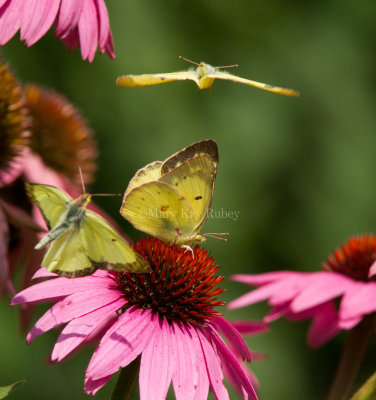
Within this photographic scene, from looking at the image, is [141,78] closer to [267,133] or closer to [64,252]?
[64,252]

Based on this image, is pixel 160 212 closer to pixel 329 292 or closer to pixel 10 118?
pixel 329 292

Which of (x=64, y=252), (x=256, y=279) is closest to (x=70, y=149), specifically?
(x=256, y=279)

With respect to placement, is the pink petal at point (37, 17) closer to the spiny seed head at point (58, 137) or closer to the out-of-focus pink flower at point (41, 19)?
the out-of-focus pink flower at point (41, 19)

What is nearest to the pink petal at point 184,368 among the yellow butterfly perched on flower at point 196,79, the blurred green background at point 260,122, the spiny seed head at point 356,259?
the yellow butterfly perched on flower at point 196,79

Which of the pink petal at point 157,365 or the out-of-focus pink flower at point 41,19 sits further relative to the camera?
the out-of-focus pink flower at point 41,19

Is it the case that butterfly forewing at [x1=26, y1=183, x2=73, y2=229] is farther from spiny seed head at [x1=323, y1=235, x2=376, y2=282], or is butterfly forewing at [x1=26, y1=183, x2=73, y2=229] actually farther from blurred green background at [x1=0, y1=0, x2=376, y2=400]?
blurred green background at [x1=0, y1=0, x2=376, y2=400]

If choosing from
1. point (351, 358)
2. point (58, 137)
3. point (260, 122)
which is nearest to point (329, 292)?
point (351, 358)
